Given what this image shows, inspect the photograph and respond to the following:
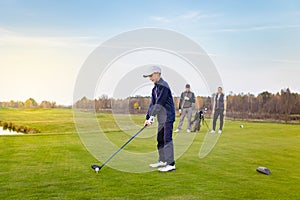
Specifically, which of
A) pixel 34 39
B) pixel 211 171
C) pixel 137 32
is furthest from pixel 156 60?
pixel 34 39

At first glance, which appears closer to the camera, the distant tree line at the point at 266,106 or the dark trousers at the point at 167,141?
the dark trousers at the point at 167,141

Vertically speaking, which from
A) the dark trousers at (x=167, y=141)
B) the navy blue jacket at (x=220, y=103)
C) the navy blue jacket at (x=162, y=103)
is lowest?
the dark trousers at (x=167, y=141)

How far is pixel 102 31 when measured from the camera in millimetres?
21172

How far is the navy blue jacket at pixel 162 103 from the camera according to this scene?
7203 millimetres

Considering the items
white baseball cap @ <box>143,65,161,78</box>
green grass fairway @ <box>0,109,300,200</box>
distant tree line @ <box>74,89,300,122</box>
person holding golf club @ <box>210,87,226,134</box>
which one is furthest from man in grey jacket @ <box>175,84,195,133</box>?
distant tree line @ <box>74,89,300,122</box>

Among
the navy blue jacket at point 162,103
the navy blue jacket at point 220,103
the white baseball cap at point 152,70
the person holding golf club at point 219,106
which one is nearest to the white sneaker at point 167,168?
the navy blue jacket at point 162,103

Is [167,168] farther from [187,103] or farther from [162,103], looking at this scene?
[187,103]

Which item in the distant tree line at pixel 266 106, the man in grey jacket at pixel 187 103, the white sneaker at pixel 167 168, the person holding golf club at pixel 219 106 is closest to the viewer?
the white sneaker at pixel 167 168

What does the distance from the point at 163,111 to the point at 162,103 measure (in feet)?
0.67

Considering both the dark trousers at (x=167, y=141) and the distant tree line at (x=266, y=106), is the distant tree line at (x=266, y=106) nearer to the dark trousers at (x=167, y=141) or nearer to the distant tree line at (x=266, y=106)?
the distant tree line at (x=266, y=106)

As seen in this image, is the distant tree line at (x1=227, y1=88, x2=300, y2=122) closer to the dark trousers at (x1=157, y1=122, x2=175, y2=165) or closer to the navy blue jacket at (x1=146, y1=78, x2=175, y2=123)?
the dark trousers at (x1=157, y1=122, x2=175, y2=165)

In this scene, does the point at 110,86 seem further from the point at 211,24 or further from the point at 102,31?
the point at 211,24

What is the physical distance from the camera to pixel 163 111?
7324 millimetres

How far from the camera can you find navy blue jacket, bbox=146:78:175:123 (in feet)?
23.6
